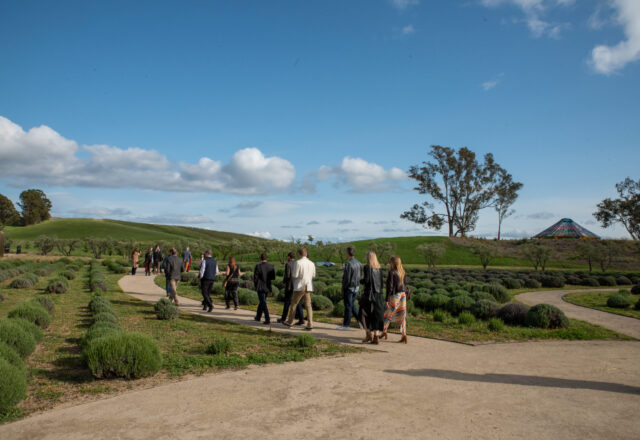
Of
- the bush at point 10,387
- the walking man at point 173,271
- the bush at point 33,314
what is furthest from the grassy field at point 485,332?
the bush at point 10,387

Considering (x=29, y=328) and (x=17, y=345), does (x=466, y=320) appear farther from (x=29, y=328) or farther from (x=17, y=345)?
(x=29, y=328)

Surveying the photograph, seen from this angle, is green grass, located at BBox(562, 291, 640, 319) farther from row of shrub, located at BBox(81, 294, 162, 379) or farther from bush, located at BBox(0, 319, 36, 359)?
bush, located at BBox(0, 319, 36, 359)

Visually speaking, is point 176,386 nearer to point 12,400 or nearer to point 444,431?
point 12,400

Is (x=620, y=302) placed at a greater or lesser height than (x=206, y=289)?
greater

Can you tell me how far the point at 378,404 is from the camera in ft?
17.2

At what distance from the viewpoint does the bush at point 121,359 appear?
6.57 metres

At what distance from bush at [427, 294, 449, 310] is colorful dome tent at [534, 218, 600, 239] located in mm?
65385

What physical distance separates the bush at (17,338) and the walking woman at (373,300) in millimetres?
6803

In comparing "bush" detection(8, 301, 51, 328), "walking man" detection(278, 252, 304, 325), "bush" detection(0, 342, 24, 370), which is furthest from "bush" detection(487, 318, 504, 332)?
"bush" detection(8, 301, 51, 328)

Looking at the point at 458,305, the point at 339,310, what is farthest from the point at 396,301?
the point at 458,305

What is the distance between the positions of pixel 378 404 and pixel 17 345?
22.5ft

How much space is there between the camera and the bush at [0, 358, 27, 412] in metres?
5.13

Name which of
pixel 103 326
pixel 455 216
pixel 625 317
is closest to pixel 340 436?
pixel 103 326

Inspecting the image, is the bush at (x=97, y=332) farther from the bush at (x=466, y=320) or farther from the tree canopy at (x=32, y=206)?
the tree canopy at (x=32, y=206)
